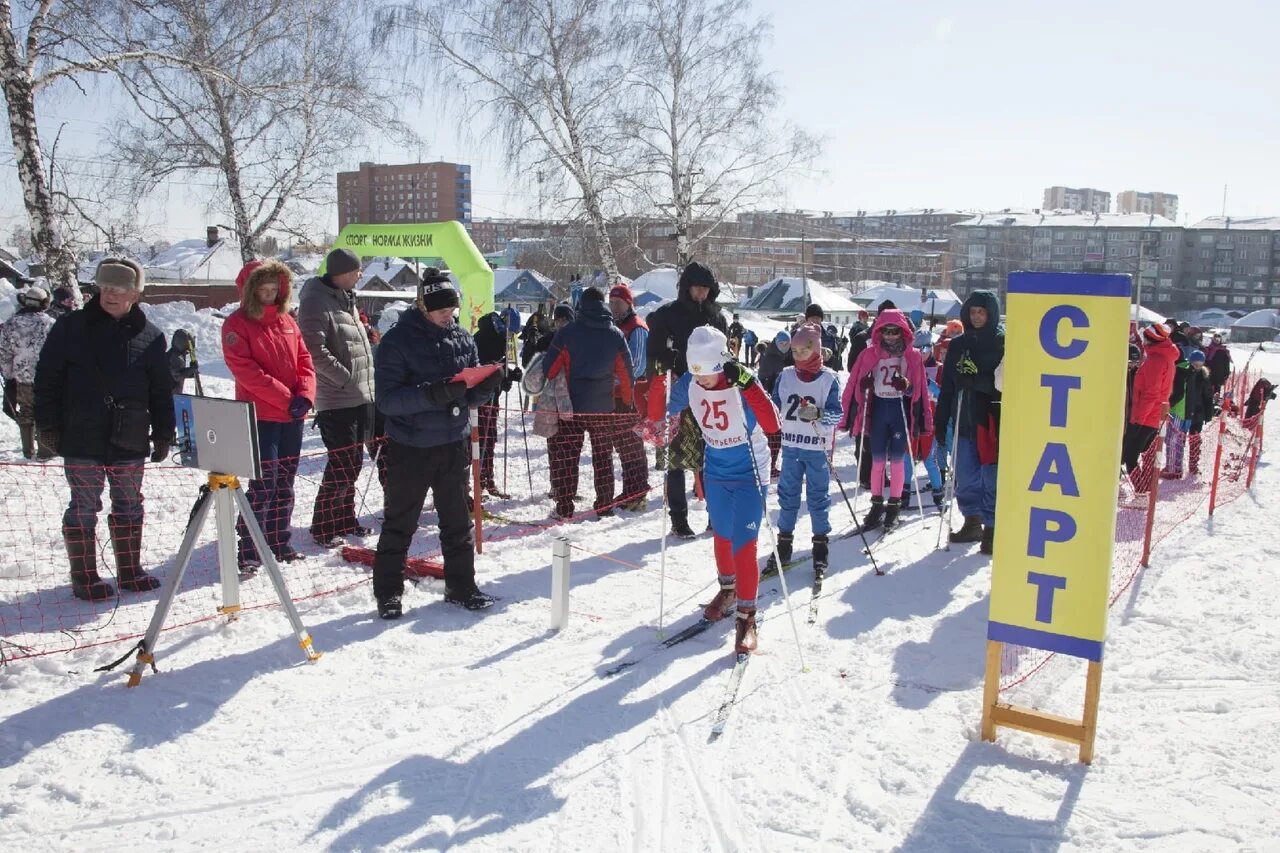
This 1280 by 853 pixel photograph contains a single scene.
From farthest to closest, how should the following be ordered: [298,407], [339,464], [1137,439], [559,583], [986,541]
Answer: [1137,439] < [986,541] < [339,464] < [298,407] < [559,583]

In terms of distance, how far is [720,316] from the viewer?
25.0ft

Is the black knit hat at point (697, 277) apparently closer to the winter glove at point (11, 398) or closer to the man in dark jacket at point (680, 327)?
the man in dark jacket at point (680, 327)

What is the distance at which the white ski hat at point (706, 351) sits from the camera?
466 cm

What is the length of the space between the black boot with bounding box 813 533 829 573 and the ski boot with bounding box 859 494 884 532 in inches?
58.2

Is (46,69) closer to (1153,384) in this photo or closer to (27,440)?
(27,440)

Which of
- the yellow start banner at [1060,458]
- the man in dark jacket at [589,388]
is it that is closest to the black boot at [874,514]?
the man in dark jacket at [589,388]

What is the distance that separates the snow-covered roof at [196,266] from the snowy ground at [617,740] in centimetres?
3646

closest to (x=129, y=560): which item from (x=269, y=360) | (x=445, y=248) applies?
(x=269, y=360)

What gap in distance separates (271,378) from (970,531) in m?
5.48

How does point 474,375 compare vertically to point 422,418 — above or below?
above

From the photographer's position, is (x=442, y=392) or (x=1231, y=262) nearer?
(x=442, y=392)

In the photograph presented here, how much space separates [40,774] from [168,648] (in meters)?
1.18

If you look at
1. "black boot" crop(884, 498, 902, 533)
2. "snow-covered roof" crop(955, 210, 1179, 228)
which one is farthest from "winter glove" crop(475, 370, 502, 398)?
"snow-covered roof" crop(955, 210, 1179, 228)

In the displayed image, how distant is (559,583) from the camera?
4.92 meters
